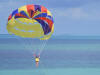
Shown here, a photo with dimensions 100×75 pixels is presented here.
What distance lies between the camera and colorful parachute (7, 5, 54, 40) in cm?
2294

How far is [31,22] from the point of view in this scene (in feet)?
76.9

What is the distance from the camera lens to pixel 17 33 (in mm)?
24156

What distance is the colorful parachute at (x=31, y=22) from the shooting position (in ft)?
75.3

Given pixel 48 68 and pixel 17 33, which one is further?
pixel 48 68

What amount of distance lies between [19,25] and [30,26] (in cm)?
82

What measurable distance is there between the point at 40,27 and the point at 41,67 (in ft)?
35.9

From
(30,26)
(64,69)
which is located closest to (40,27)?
(30,26)

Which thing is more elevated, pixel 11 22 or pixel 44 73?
pixel 11 22

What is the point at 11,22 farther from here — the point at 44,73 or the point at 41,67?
the point at 41,67

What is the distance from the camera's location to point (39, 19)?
76.7ft

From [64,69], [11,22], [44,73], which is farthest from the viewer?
[64,69]

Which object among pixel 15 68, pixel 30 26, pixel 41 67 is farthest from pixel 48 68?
pixel 30 26

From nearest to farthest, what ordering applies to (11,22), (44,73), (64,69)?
(11,22) → (44,73) → (64,69)

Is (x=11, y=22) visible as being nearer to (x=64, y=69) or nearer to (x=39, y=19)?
(x=39, y=19)
